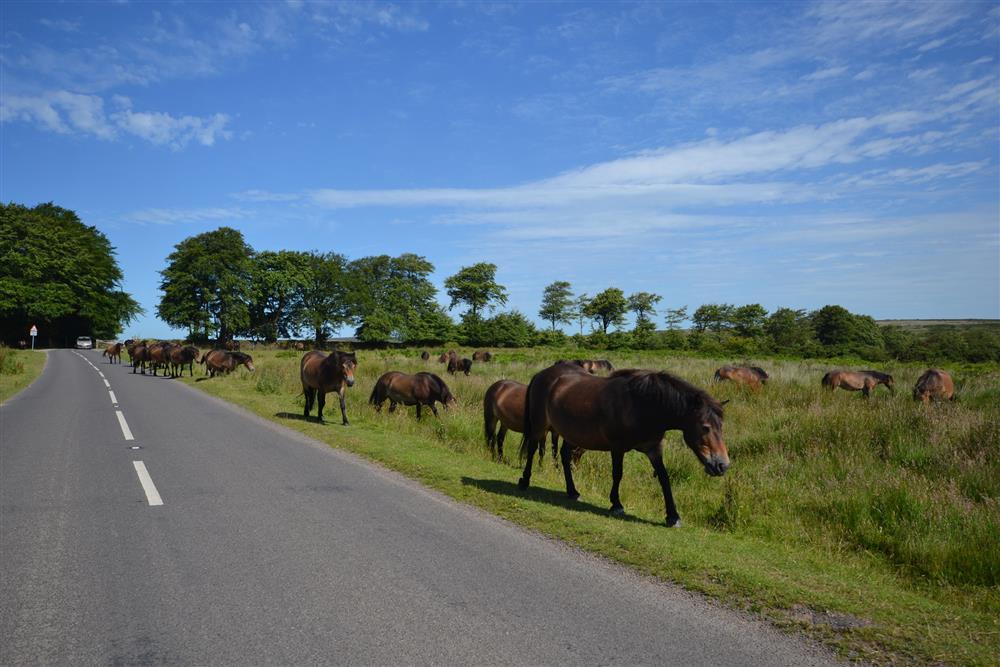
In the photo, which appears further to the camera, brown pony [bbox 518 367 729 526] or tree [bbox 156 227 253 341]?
tree [bbox 156 227 253 341]

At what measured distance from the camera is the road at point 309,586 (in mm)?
3711

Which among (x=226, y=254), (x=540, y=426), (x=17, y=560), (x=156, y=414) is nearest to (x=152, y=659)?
(x=17, y=560)

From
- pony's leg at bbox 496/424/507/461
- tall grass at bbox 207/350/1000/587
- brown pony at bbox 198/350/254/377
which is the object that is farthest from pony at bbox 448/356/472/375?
pony's leg at bbox 496/424/507/461

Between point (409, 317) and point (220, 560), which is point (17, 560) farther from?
point (409, 317)

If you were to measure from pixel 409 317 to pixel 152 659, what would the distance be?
8662cm

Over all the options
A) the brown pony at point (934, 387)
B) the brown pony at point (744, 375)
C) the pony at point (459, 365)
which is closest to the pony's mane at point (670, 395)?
the brown pony at point (934, 387)

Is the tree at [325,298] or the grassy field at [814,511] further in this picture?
the tree at [325,298]

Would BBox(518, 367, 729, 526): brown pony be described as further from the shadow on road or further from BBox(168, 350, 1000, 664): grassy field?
BBox(168, 350, 1000, 664): grassy field

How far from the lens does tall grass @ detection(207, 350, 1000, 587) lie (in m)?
6.58

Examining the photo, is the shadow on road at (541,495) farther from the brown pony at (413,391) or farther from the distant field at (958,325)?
the distant field at (958,325)

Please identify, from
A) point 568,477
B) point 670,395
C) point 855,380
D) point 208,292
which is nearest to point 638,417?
point 670,395

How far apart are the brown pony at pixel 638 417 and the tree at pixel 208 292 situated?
72.8 m

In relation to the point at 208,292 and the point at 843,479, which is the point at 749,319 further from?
the point at 843,479

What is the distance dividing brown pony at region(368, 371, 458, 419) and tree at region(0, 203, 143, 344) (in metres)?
68.1
